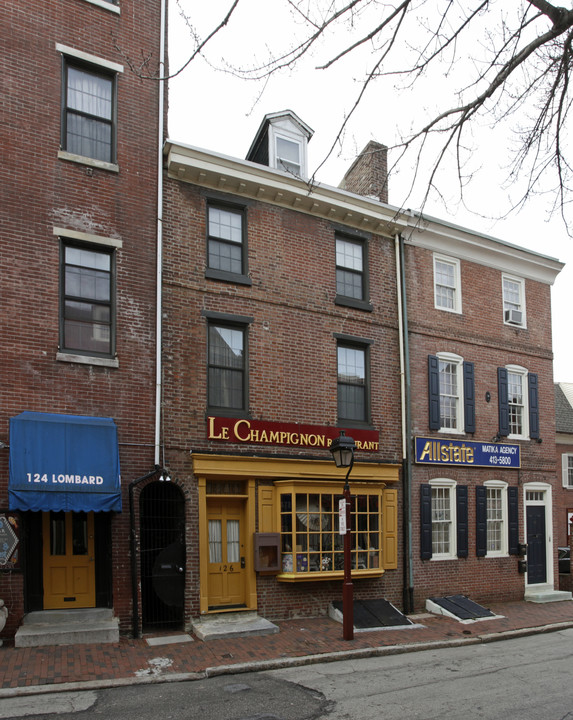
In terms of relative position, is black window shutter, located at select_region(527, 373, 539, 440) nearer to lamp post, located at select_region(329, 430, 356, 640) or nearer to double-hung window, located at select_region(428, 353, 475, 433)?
double-hung window, located at select_region(428, 353, 475, 433)

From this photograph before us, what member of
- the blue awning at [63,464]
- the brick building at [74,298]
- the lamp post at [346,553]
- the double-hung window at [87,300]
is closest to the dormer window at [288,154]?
the brick building at [74,298]

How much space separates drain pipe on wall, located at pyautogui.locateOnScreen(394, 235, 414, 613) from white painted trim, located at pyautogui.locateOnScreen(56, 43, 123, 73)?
298 inches

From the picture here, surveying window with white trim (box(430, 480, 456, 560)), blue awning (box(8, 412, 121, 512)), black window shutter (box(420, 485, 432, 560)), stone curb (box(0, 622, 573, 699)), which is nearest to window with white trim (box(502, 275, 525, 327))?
Result: window with white trim (box(430, 480, 456, 560))

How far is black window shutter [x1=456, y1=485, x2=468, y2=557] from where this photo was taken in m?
16.6

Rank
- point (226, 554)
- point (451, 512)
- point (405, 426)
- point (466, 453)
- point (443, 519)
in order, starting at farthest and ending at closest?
point (466, 453) < point (451, 512) < point (443, 519) < point (405, 426) < point (226, 554)

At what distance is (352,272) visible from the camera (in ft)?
53.5

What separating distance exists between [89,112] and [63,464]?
673 centimetres

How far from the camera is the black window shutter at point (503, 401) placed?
18.2m

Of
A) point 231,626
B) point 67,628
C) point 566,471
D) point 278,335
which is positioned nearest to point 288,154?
point 278,335

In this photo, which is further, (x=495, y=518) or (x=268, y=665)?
(x=495, y=518)

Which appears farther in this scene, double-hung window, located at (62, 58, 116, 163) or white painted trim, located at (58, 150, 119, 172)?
double-hung window, located at (62, 58, 116, 163)

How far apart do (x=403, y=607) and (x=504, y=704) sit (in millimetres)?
7081

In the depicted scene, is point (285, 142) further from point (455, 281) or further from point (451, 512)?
point (451, 512)

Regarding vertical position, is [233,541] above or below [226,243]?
A: below
